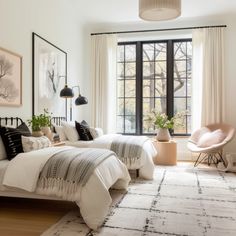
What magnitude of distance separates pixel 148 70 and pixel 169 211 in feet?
14.3

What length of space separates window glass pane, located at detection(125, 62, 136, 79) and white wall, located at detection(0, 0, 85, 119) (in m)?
1.24

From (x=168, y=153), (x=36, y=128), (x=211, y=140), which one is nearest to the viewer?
(x=36, y=128)

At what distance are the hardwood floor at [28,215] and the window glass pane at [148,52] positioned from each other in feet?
14.6

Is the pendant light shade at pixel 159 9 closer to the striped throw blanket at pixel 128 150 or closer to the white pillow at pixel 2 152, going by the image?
the striped throw blanket at pixel 128 150

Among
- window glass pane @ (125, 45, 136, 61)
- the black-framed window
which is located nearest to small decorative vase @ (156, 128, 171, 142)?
the black-framed window

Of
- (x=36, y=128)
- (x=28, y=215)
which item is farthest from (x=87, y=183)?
(x=36, y=128)

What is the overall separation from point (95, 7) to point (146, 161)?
326 centimetres

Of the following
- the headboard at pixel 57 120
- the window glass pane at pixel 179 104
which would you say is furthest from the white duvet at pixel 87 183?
the window glass pane at pixel 179 104

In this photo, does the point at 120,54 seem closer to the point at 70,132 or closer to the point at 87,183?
the point at 70,132

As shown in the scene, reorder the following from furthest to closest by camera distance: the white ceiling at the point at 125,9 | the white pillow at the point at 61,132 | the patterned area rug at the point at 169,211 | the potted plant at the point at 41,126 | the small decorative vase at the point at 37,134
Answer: the white ceiling at the point at 125,9
the white pillow at the point at 61,132
the potted plant at the point at 41,126
the small decorative vase at the point at 37,134
the patterned area rug at the point at 169,211

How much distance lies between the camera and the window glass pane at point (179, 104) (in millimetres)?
6566

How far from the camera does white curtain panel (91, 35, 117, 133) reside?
21.5 ft

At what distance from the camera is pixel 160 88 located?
6684mm

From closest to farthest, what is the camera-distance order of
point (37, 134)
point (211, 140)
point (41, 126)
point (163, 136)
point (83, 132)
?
1. point (37, 134)
2. point (41, 126)
3. point (83, 132)
4. point (211, 140)
5. point (163, 136)
